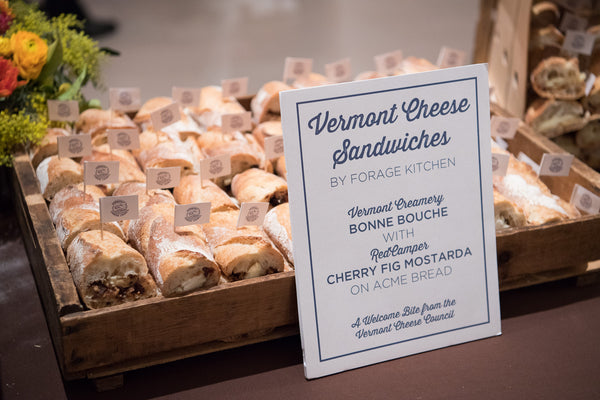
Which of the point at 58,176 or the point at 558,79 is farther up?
the point at 558,79

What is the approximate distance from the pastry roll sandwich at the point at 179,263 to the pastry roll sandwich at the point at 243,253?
47 millimetres

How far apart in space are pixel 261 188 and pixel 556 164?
3.48 ft

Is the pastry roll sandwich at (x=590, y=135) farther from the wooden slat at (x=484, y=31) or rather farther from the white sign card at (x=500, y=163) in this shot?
the white sign card at (x=500, y=163)

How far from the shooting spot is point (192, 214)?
1.89 m

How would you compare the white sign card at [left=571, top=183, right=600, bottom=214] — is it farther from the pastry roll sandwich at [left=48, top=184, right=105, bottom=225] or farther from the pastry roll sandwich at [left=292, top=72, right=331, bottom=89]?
the pastry roll sandwich at [left=48, top=184, right=105, bottom=225]

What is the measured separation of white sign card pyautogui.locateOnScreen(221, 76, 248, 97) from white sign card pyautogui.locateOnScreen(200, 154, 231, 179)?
77 centimetres

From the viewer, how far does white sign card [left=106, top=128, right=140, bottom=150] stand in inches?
92.1

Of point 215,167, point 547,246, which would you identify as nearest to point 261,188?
A: point 215,167

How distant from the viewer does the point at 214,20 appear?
6301 mm

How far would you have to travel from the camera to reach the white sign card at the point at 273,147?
2.33 m

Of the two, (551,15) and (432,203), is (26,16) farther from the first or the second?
(551,15)

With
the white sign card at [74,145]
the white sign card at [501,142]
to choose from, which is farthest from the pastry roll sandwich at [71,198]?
the white sign card at [501,142]

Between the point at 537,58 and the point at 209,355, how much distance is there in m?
1.96

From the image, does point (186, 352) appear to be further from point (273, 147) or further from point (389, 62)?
point (389, 62)
